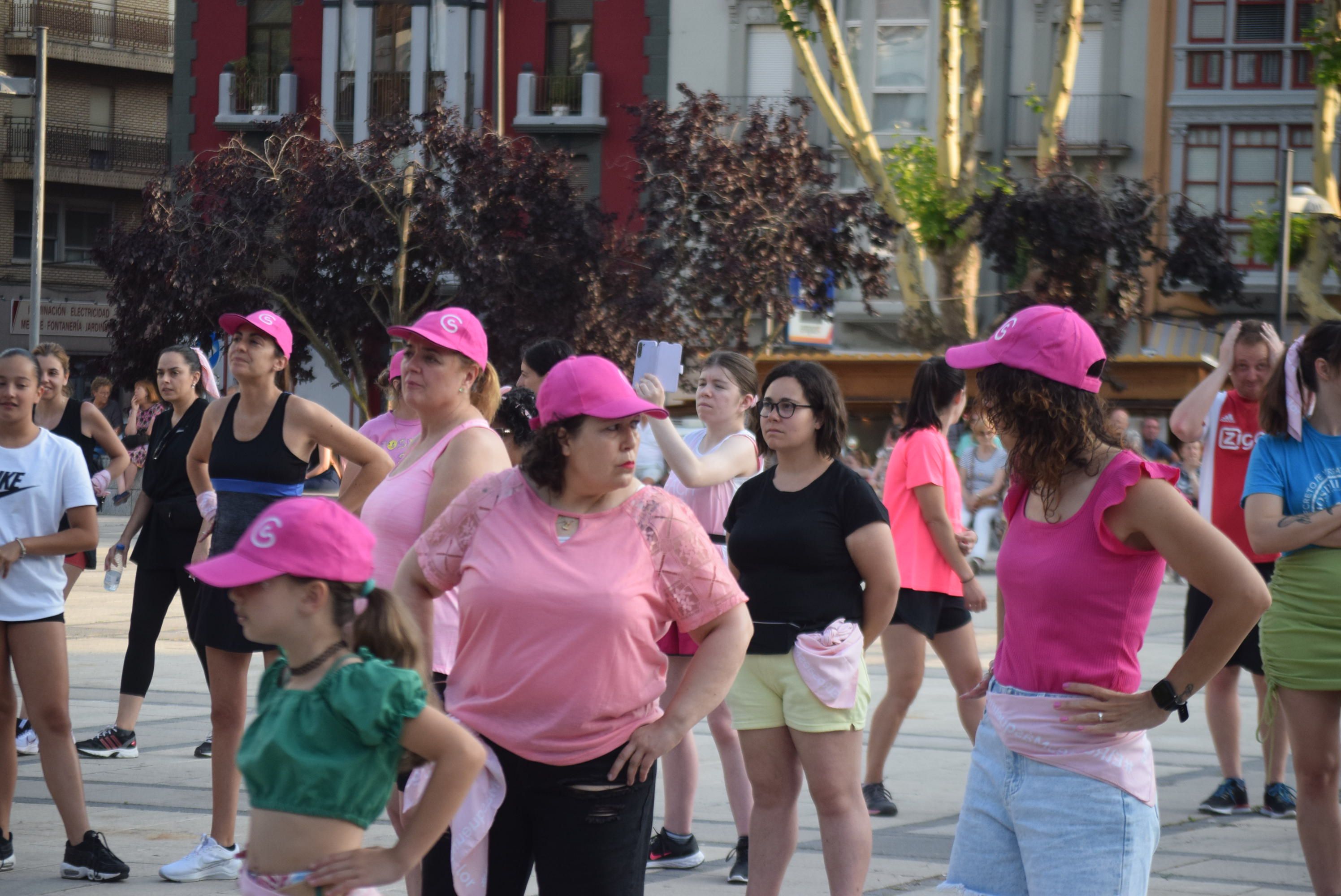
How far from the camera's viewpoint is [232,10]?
38.0 m

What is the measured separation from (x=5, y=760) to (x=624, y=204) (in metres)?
29.1

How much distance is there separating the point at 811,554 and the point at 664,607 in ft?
4.69

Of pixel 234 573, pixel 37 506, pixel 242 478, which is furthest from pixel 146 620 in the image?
pixel 234 573

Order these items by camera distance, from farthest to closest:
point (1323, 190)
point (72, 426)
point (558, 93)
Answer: point (558, 93) < point (1323, 190) < point (72, 426)

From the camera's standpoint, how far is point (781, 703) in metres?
5.42

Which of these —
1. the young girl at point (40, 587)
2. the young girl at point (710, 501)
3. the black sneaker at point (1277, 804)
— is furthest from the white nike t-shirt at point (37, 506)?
the black sneaker at point (1277, 804)

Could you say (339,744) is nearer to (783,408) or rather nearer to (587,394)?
(587,394)

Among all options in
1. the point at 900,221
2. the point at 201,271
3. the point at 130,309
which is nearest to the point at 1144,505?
the point at 900,221

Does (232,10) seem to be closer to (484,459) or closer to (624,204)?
(624,204)

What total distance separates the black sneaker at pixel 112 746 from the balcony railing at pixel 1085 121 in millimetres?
27222

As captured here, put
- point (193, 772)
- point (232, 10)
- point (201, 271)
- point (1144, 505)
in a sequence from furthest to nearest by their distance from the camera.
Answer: point (232, 10)
point (201, 271)
point (193, 772)
point (1144, 505)

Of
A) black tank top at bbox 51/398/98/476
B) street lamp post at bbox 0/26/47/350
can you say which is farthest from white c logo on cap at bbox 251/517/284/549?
street lamp post at bbox 0/26/47/350

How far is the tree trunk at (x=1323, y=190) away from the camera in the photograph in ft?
85.6

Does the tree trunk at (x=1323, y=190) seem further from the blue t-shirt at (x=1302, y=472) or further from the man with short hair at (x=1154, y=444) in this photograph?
the blue t-shirt at (x=1302, y=472)
